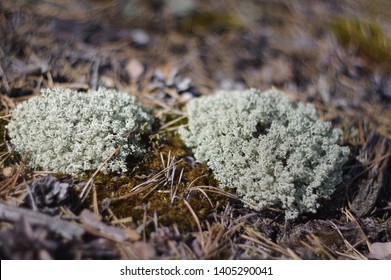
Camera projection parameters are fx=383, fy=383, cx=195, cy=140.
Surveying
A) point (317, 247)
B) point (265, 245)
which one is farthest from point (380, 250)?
point (265, 245)

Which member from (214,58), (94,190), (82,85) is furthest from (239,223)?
(214,58)

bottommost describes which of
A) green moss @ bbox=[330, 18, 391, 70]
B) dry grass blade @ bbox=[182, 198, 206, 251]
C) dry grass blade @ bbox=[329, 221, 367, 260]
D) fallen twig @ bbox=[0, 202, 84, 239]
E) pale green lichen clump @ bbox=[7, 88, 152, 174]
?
dry grass blade @ bbox=[329, 221, 367, 260]

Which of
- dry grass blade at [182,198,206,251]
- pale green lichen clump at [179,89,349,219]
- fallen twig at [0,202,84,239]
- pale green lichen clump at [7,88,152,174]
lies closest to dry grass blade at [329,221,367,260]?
pale green lichen clump at [179,89,349,219]

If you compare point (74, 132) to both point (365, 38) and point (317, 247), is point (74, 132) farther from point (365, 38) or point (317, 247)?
point (365, 38)

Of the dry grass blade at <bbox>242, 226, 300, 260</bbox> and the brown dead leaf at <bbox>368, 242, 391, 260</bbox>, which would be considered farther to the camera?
the brown dead leaf at <bbox>368, 242, 391, 260</bbox>

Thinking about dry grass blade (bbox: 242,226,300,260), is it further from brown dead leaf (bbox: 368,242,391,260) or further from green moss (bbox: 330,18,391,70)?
green moss (bbox: 330,18,391,70)
